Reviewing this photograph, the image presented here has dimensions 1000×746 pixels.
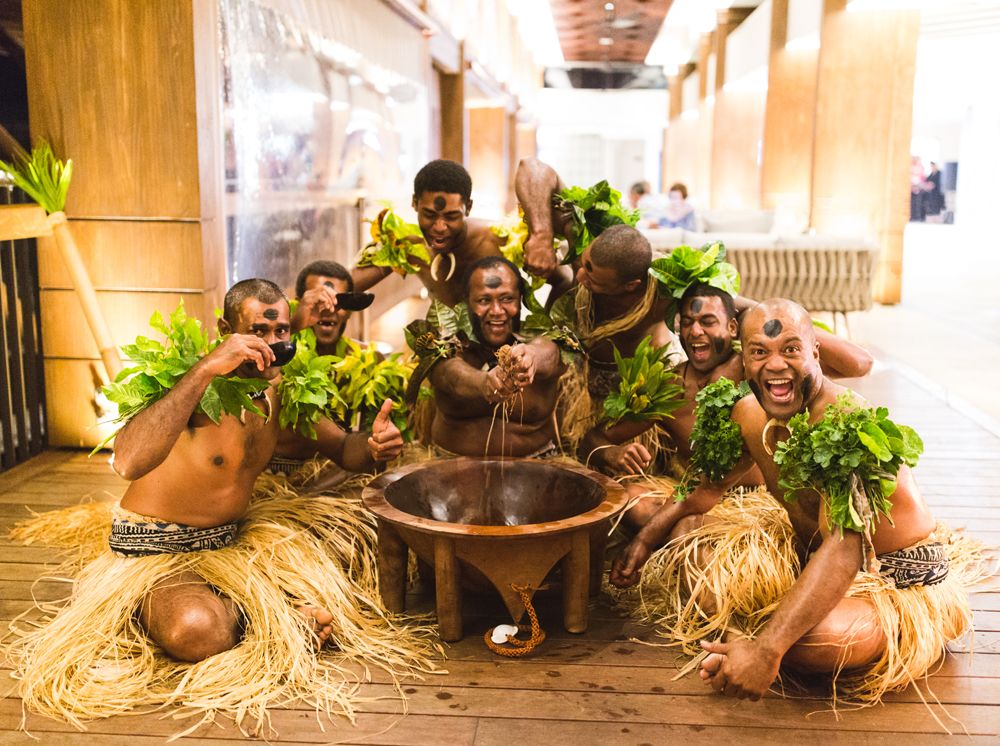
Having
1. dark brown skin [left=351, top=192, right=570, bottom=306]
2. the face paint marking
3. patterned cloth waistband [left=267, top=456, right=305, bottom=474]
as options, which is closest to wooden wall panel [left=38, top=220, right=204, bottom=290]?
dark brown skin [left=351, top=192, right=570, bottom=306]

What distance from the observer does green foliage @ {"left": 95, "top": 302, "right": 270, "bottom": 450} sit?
7.06ft

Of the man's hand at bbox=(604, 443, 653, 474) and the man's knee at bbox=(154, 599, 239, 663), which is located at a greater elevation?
the man's hand at bbox=(604, 443, 653, 474)

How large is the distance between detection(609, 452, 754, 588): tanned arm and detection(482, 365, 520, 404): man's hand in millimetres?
534

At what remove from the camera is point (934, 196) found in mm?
17484

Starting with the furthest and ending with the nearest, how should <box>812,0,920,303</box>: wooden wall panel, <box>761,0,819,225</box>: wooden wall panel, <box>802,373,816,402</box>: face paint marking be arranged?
<box>761,0,819,225</box>: wooden wall panel < <box>812,0,920,303</box>: wooden wall panel < <box>802,373,816,402</box>: face paint marking

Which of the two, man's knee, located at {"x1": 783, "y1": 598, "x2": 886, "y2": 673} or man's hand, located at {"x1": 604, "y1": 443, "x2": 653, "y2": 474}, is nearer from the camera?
man's knee, located at {"x1": 783, "y1": 598, "x2": 886, "y2": 673}

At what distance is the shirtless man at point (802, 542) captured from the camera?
1873 mm

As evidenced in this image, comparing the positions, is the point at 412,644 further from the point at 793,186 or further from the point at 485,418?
the point at 793,186

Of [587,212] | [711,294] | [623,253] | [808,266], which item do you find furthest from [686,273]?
[808,266]

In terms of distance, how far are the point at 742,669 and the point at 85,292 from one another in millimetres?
2936

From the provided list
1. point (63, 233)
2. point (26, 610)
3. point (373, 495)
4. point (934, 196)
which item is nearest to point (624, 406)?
point (373, 495)

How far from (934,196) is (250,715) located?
18.5 meters

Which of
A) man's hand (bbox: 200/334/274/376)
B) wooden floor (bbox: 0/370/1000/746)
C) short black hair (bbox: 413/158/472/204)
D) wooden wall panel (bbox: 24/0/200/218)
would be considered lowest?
wooden floor (bbox: 0/370/1000/746)

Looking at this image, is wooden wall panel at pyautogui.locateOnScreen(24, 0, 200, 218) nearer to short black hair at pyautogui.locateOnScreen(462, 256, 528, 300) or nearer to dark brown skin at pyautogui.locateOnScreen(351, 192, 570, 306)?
dark brown skin at pyautogui.locateOnScreen(351, 192, 570, 306)
